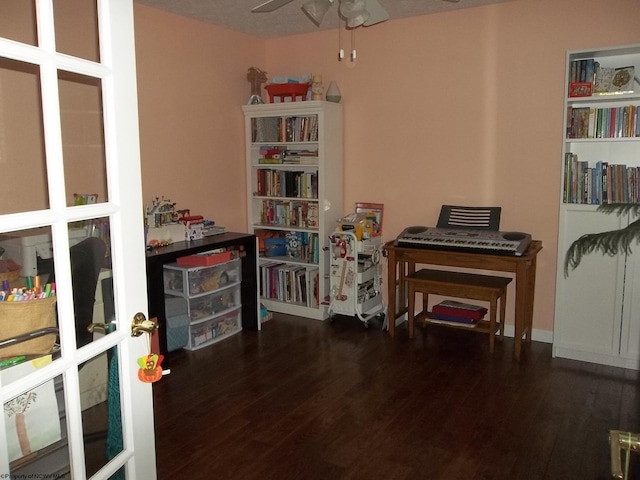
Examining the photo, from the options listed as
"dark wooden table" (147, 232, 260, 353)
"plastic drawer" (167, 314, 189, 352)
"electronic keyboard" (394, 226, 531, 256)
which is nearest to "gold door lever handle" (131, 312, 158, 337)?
"dark wooden table" (147, 232, 260, 353)

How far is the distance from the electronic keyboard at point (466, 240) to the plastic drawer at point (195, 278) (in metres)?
1.28

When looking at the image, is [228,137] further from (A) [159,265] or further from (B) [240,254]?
(A) [159,265]

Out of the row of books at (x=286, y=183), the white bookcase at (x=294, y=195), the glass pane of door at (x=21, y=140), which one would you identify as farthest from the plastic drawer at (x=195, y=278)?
the glass pane of door at (x=21, y=140)

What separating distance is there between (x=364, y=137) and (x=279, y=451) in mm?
2699

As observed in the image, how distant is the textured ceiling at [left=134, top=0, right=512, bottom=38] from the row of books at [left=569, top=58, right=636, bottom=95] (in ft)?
2.46

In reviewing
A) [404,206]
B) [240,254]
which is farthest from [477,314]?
[240,254]

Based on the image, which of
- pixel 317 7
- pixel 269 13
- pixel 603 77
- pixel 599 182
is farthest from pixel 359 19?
pixel 599 182

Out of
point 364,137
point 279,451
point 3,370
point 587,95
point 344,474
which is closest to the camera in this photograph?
point 3,370

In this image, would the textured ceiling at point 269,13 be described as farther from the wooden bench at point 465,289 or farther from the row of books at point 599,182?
the wooden bench at point 465,289

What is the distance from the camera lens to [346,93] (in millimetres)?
4465

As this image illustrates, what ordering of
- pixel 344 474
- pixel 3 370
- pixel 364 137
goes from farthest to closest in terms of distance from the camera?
1. pixel 364 137
2. pixel 344 474
3. pixel 3 370

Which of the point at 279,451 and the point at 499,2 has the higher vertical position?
the point at 499,2

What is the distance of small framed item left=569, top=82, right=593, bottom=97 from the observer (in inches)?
133

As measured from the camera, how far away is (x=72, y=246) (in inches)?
47.3
